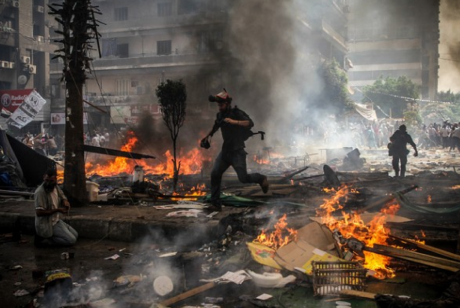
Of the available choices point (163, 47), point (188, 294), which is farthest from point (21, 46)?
point (188, 294)

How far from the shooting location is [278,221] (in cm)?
614

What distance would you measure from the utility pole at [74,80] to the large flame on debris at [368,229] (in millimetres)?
4672

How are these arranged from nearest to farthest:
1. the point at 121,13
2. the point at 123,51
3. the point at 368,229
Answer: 1. the point at 368,229
2. the point at 123,51
3. the point at 121,13

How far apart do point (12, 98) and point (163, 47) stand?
15816 mm

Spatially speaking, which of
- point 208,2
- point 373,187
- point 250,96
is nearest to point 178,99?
point 373,187

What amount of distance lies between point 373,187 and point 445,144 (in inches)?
761

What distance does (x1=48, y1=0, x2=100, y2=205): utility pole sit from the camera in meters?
7.93

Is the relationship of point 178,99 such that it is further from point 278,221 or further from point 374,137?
point 374,137

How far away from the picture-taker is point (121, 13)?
3925 cm

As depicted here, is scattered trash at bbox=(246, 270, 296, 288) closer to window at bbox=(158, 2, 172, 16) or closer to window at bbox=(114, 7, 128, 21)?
window at bbox=(158, 2, 172, 16)

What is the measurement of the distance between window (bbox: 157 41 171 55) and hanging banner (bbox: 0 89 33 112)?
49.3ft

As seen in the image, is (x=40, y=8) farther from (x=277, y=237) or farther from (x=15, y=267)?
(x=277, y=237)

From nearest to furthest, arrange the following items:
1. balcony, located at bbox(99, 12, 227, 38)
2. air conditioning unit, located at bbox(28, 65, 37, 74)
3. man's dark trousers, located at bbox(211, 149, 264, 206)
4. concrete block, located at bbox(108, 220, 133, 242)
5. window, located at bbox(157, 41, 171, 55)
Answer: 1. concrete block, located at bbox(108, 220, 133, 242)
2. man's dark trousers, located at bbox(211, 149, 264, 206)
3. balcony, located at bbox(99, 12, 227, 38)
4. air conditioning unit, located at bbox(28, 65, 37, 74)
5. window, located at bbox(157, 41, 171, 55)

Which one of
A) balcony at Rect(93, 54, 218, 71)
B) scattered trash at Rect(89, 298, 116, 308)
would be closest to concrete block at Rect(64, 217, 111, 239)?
scattered trash at Rect(89, 298, 116, 308)
